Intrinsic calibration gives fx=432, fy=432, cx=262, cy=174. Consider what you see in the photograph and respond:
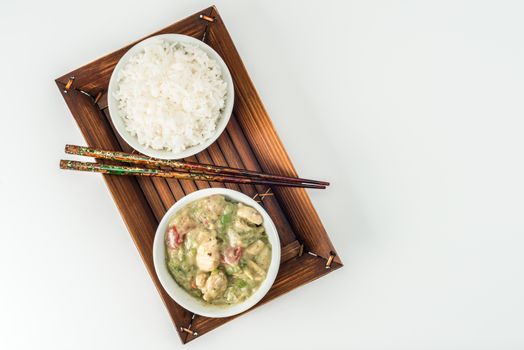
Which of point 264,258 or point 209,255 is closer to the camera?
point 209,255

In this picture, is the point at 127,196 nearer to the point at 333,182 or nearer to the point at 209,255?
the point at 209,255

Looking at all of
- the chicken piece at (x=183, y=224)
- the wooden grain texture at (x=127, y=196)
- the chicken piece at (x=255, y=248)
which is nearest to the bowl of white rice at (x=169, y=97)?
the wooden grain texture at (x=127, y=196)

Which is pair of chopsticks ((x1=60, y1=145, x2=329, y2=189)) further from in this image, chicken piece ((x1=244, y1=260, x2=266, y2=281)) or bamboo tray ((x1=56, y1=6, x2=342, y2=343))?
chicken piece ((x1=244, y1=260, x2=266, y2=281))

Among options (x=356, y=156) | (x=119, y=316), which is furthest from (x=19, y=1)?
(x=356, y=156)

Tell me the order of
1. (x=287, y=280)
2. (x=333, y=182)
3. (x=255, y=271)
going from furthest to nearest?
(x=333, y=182) → (x=287, y=280) → (x=255, y=271)

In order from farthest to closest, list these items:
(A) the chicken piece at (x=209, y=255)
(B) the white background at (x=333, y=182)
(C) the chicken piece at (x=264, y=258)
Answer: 1. (B) the white background at (x=333, y=182)
2. (C) the chicken piece at (x=264, y=258)
3. (A) the chicken piece at (x=209, y=255)

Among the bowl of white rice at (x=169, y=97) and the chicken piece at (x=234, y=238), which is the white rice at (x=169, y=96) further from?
the chicken piece at (x=234, y=238)

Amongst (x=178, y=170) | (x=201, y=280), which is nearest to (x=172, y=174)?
(x=178, y=170)
